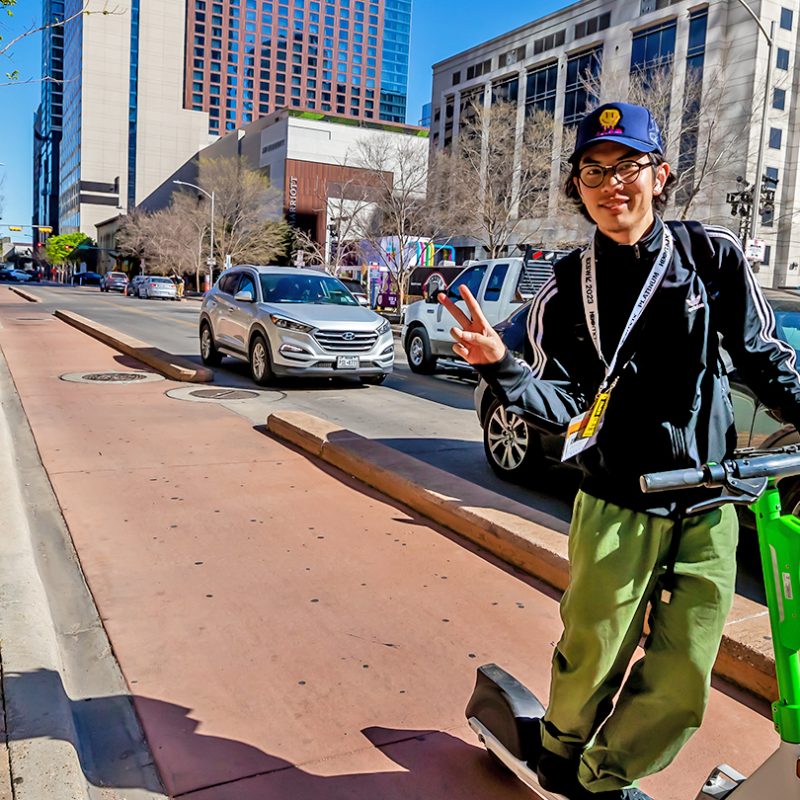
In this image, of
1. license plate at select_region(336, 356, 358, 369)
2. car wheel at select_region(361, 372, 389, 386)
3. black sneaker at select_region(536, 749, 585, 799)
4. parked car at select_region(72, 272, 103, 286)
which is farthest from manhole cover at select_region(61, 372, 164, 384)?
parked car at select_region(72, 272, 103, 286)

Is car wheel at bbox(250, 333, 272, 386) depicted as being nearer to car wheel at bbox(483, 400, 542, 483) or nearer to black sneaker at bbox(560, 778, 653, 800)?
car wheel at bbox(483, 400, 542, 483)

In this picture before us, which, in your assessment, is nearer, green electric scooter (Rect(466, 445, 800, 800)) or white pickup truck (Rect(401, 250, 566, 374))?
green electric scooter (Rect(466, 445, 800, 800))

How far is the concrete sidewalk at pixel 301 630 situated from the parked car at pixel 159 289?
46770 mm

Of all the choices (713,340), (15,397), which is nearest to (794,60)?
(15,397)

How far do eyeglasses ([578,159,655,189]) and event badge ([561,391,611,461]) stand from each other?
530mm

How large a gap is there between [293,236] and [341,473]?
67.5 m

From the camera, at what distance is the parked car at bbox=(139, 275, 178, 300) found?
169ft

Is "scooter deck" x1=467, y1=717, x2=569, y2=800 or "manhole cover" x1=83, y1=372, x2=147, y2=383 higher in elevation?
"manhole cover" x1=83, y1=372, x2=147, y2=383

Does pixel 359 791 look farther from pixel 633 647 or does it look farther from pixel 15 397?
pixel 15 397

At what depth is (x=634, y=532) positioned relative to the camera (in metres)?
2.01

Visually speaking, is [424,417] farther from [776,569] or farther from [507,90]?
[507,90]

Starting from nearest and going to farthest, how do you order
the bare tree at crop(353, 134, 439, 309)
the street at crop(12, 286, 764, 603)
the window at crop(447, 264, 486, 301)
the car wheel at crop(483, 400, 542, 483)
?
1. the street at crop(12, 286, 764, 603)
2. the car wheel at crop(483, 400, 542, 483)
3. the window at crop(447, 264, 486, 301)
4. the bare tree at crop(353, 134, 439, 309)

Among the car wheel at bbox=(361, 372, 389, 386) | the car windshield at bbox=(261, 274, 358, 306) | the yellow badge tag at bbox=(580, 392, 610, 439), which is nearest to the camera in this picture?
the yellow badge tag at bbox=(580, 392, 610, 439)

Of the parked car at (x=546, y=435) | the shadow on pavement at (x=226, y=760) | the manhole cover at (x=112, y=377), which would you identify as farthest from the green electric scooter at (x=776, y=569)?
the manhole cover at (x=112, y=377)
